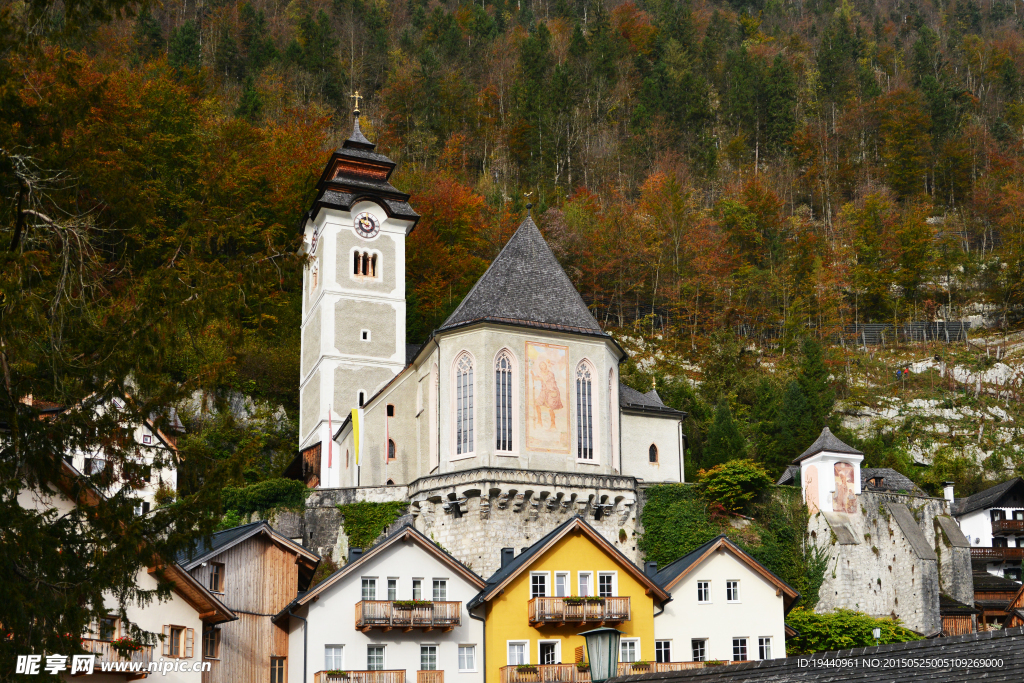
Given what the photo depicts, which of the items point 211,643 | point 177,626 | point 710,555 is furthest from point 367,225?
point 177,626

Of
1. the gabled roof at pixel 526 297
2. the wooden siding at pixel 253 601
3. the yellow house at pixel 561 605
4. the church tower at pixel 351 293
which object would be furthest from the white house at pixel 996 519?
the wooden siding at pixel 253 601

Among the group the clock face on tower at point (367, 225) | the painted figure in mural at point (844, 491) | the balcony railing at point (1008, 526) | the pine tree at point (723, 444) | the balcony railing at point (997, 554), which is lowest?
the balcony railing at point (997, 554)

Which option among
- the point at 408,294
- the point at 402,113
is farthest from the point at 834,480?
the point at 402,113

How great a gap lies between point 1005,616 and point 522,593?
20133mm

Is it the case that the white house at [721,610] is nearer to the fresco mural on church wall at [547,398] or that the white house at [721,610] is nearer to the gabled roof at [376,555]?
the gabled roof at [376,555]

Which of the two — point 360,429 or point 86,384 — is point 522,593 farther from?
point 86,384

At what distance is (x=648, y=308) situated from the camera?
2613 inches

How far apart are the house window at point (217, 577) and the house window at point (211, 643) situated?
0.98 metres

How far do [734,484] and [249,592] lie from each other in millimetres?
17243

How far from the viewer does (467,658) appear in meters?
29.4

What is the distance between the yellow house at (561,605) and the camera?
96.4ft

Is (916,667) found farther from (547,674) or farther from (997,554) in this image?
(997,554)

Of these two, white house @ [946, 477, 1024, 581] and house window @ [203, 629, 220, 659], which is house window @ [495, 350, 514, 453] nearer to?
house window @ [203, 629, 220, 659]

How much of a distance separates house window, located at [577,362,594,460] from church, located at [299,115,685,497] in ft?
0.14
